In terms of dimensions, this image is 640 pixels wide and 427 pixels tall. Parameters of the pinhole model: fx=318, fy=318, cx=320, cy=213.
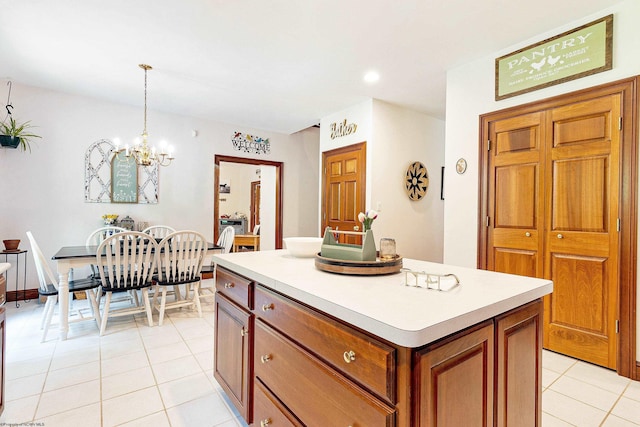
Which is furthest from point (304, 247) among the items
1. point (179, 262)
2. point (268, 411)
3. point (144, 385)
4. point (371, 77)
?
point (371, 77)

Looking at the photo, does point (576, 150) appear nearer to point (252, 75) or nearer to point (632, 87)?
point (632, 87)

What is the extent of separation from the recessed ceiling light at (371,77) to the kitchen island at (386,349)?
2.53 m

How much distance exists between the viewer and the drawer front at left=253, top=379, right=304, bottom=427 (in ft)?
4.00

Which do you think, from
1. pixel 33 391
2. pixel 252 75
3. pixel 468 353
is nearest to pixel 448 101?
pixel 252 75

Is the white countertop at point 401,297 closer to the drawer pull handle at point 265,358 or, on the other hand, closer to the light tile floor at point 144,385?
the drawer pull handle at point 265,358

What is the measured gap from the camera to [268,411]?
1358 mm

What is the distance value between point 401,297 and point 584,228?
7.20ft

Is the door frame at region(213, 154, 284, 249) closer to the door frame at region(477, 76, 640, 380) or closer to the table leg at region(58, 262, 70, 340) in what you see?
the table leg at region(58, 262, 70, 340)

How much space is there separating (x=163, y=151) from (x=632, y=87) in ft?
13.4

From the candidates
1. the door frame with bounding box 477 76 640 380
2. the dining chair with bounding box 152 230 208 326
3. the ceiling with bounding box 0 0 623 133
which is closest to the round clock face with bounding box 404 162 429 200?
the ceiling with bounding box 0 0 623 133

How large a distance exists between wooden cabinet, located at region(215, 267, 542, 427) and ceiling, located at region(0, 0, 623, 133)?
2.09 m

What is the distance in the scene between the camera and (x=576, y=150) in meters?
2.43

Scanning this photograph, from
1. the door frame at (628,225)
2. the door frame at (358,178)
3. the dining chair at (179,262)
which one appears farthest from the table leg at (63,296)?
the door frame at (628,225)

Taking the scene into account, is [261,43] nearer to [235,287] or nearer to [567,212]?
[235,287]
